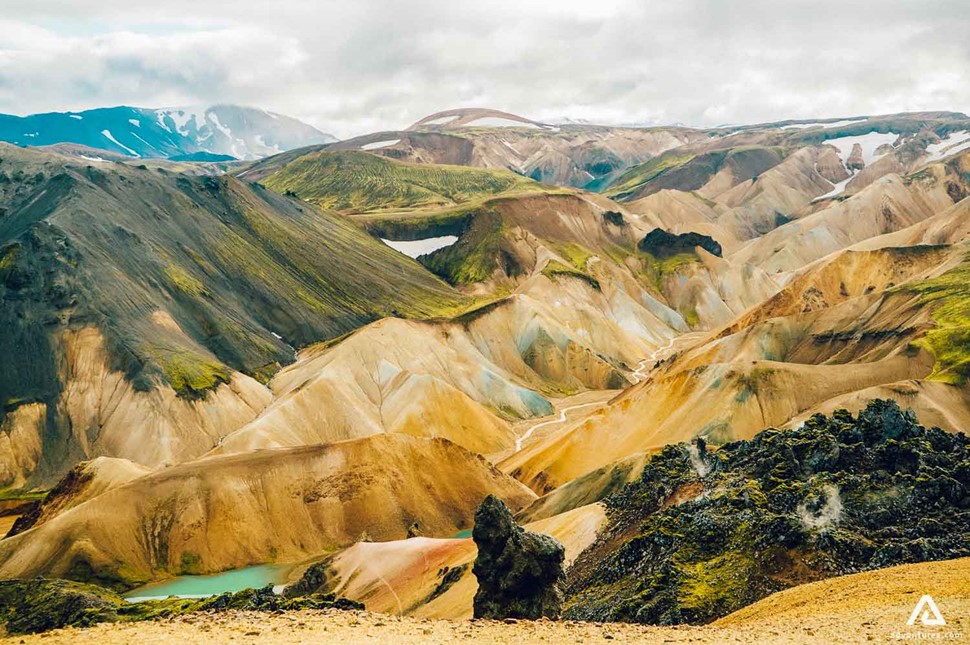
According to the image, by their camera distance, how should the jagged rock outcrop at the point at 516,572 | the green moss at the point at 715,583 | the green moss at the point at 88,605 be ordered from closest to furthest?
the green moss at the point at 715,583, the green moss at the point at 88,605, the jagged rock outcrop at the point at 516,572

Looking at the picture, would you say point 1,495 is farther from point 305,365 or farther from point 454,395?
point 454,395

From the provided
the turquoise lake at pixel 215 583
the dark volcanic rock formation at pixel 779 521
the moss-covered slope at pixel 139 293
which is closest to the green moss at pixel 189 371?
the moss-covered slope at pixel 139 293

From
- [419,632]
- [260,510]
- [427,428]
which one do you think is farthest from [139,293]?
[419,632]

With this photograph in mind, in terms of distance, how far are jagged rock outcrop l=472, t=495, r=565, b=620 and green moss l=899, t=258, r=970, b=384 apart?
215 ft

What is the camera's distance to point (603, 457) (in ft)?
352

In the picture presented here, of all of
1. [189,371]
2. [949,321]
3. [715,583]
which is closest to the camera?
[715,583]

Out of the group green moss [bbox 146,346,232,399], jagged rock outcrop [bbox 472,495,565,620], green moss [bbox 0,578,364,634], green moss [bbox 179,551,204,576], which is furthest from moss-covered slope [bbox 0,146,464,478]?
jagged rock outcrop [bbox 472,495,565,620]

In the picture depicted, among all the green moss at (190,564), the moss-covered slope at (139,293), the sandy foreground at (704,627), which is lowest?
the green moss at (190,564)

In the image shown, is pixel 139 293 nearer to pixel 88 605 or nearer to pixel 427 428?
pixel 427 428

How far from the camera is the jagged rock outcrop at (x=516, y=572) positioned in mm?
46125

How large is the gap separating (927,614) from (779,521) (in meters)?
14.7

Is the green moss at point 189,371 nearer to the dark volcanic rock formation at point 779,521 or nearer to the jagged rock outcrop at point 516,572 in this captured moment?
the dark volcanic rock formation at point 779,521

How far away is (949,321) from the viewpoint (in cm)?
10956

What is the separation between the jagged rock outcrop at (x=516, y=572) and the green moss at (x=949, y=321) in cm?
6558
